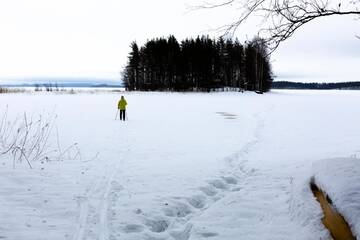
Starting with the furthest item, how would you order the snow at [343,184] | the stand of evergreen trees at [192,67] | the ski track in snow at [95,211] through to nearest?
1. the stand of evergreen trees at [192,67]
2. the ski track in snow at [95,211]
3. the snow at [343,184]

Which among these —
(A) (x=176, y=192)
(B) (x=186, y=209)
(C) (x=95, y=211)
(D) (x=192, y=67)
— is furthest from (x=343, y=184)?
(D) (x=192, y=67)

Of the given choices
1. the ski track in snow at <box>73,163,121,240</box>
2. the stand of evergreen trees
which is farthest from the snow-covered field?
the stand of evergreen trees

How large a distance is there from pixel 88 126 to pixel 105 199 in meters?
12.6

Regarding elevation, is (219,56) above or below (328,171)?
above

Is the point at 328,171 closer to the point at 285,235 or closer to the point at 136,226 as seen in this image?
the point at 285,235

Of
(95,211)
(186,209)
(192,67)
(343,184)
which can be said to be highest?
(192,67)

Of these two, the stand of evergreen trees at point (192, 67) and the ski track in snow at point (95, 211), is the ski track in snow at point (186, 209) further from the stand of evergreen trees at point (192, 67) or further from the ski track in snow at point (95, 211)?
the stand of evergreen trees at point (192, 67)

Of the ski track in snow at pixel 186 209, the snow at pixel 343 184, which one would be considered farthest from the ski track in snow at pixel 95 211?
the snow at pixel 343 184

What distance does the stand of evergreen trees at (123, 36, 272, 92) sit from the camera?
2894 inches

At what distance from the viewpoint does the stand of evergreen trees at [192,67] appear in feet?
241

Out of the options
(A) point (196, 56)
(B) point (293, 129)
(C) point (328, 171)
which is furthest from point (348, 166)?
(A) point (196, 56)

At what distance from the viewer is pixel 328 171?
20.4 feet

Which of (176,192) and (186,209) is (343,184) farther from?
(176,192)

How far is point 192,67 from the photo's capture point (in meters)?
73.4
